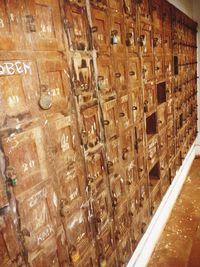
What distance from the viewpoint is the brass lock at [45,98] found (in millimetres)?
1327

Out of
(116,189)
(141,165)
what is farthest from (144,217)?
(116,189)

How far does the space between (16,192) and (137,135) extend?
1.62 metres

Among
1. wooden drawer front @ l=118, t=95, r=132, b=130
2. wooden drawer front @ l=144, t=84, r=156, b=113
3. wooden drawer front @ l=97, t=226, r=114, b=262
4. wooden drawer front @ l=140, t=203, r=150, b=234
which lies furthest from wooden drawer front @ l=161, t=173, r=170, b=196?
wooden drawer front @ l=97, t=226, r=114, b=262

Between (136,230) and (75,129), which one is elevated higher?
(75,129)

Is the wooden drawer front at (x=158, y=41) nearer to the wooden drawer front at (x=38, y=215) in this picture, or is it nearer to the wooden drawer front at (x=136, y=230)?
the wooden drawer front at (x=136, y=230)

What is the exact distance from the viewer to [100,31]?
1854 millimetres

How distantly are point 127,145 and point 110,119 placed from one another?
443 mm

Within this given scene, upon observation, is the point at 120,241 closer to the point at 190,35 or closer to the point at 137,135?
the point at 137,135

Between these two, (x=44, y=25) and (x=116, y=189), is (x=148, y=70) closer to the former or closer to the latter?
(x=116, y=189)

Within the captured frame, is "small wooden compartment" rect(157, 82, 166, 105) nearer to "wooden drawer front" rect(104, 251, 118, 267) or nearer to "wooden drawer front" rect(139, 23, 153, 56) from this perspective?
"wooden drawer front" rect(139, 23, 153, 56)

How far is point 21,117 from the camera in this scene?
4.01 feet

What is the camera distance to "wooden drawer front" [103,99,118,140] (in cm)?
196

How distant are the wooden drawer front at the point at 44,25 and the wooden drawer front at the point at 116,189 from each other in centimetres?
121

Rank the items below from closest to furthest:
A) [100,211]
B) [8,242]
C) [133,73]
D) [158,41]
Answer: [8,242], [100,211], [133,73], [158,41]
